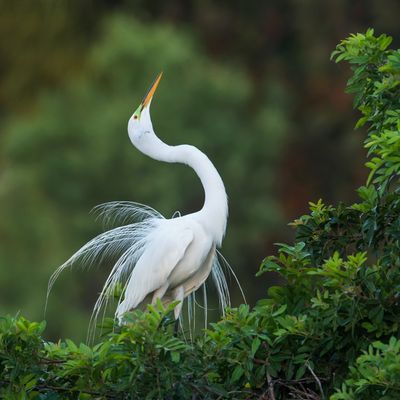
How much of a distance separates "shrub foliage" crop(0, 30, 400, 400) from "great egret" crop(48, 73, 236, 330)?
965 millimetres

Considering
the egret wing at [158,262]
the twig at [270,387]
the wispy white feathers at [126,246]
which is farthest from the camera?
the wispy white feathers at [126,246]

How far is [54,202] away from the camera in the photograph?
629 inches

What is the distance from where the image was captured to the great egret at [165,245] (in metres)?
4.88

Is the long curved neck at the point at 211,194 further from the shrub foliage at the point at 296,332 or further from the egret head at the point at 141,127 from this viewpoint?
the shrub foliage at the point at 296,332

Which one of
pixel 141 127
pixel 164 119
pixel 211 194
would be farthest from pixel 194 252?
pixel 164 119

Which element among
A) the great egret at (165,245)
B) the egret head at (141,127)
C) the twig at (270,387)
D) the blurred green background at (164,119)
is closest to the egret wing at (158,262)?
the great egret at (165,245)

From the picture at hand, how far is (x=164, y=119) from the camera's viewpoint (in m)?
16.3

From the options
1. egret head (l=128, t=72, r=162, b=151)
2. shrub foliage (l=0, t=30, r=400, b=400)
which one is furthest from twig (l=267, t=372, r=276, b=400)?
egret head (l=128, t=72, r=162, b=151)

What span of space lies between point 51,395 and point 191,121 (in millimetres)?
13277

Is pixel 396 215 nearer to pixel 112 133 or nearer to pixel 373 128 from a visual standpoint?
pixel 373 128

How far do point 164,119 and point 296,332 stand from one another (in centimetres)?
1269

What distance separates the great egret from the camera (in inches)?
192

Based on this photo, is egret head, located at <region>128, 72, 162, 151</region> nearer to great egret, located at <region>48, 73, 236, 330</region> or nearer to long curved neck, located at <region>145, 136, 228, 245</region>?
great egret, located at <region>48, 73, 236, 330</region>

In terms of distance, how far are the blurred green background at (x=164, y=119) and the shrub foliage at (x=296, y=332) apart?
9.35 meters
